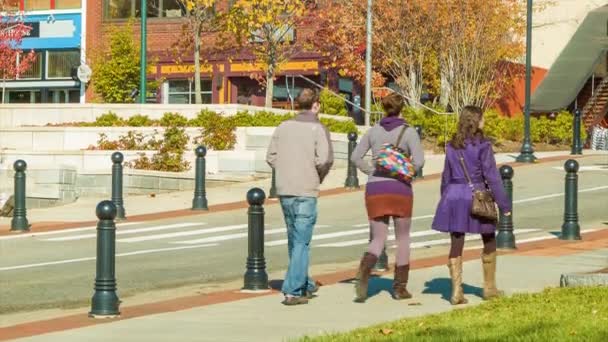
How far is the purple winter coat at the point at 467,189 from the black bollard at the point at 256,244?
6.56 feet

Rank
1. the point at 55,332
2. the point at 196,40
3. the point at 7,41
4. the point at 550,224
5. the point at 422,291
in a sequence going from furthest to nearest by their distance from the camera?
the point at 7,41, the point at 196,40, the point at 550,224, the point at 422,291, the point at 55,332

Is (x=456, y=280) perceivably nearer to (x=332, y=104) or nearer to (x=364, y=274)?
(x=364, y=274)

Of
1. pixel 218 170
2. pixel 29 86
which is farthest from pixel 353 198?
pixel 29 86

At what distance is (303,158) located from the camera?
12508mm

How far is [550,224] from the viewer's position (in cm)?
2195

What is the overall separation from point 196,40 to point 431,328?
111 feet

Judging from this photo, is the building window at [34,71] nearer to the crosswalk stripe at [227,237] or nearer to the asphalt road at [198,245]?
the asphalt road at [198,245]

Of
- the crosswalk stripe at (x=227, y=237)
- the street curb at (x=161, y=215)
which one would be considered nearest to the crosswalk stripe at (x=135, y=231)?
the street curb at (x=161, y=215)

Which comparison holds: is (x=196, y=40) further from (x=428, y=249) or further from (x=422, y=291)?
(x=422, y=291)

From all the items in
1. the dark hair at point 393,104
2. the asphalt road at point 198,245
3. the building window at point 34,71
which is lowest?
the asphalt road at point 198,245

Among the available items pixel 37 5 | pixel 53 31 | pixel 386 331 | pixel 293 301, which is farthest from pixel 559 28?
pixel 386 331

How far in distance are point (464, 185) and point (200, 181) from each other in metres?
12.1

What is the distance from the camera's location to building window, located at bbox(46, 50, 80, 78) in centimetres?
5978

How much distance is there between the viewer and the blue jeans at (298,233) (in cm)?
1245
